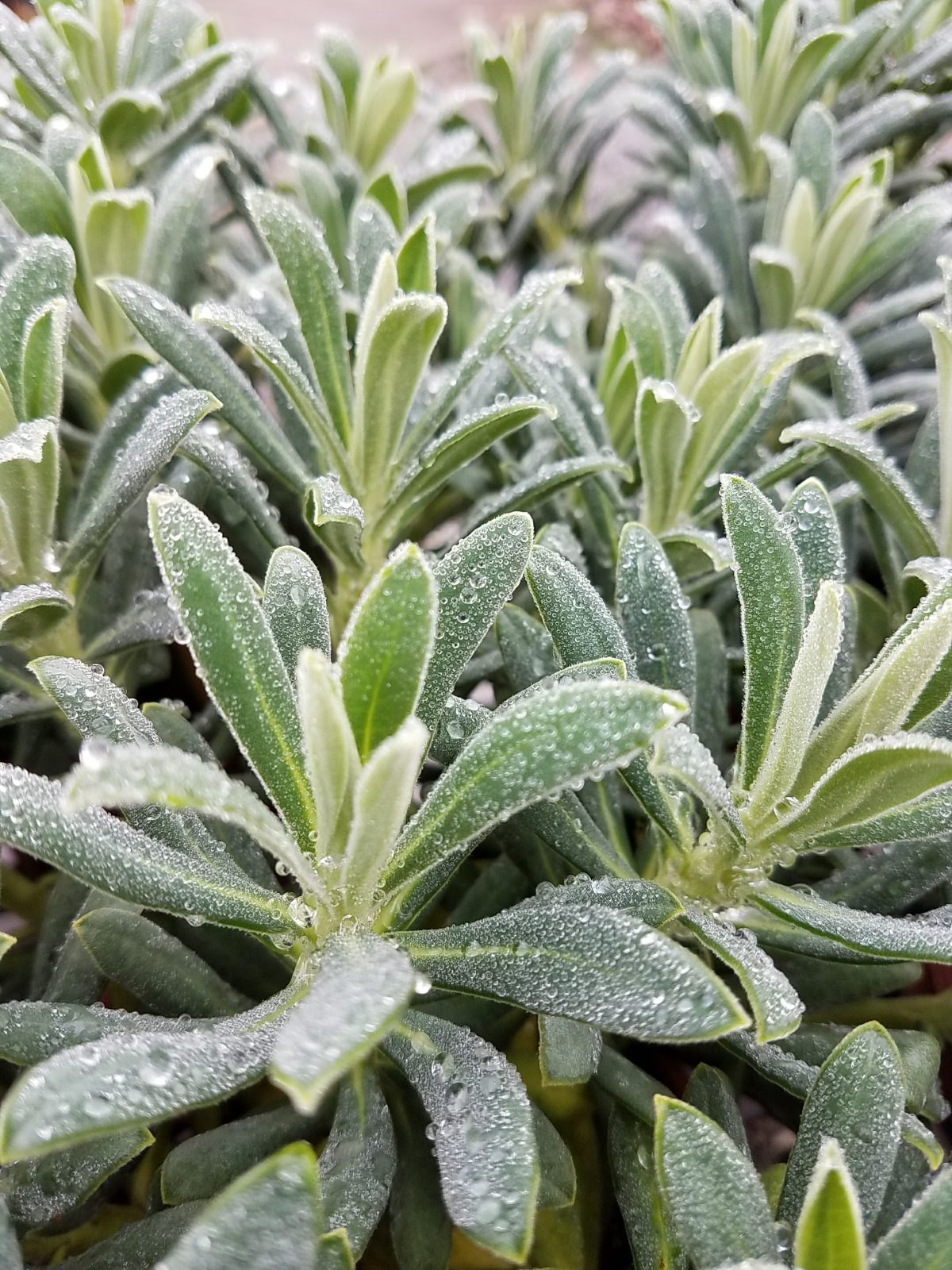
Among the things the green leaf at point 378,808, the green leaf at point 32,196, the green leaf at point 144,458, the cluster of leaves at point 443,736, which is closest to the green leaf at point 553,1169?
the cluster of leaves at point 443,736

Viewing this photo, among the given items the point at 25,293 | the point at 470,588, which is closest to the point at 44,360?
the point at 25,293

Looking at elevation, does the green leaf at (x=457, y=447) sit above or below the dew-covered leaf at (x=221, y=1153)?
above

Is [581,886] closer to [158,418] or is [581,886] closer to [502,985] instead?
[502,985]

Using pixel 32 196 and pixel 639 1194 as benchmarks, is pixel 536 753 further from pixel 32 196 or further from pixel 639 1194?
pixel 32 196

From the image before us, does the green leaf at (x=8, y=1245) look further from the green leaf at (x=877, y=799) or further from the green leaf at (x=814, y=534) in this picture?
the green leaf at (x=814, y=534)

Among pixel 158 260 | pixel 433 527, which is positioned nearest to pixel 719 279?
pixel 433 527

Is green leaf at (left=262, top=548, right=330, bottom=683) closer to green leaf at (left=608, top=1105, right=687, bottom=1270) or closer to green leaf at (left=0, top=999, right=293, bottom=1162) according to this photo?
green leaf at (left=0, top=999, right=293, bottom=1162)

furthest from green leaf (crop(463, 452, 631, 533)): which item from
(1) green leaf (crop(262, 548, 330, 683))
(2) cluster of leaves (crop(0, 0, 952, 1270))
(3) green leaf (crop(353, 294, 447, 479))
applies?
(1) green leaf (crop(262, 548, 330, 683))
